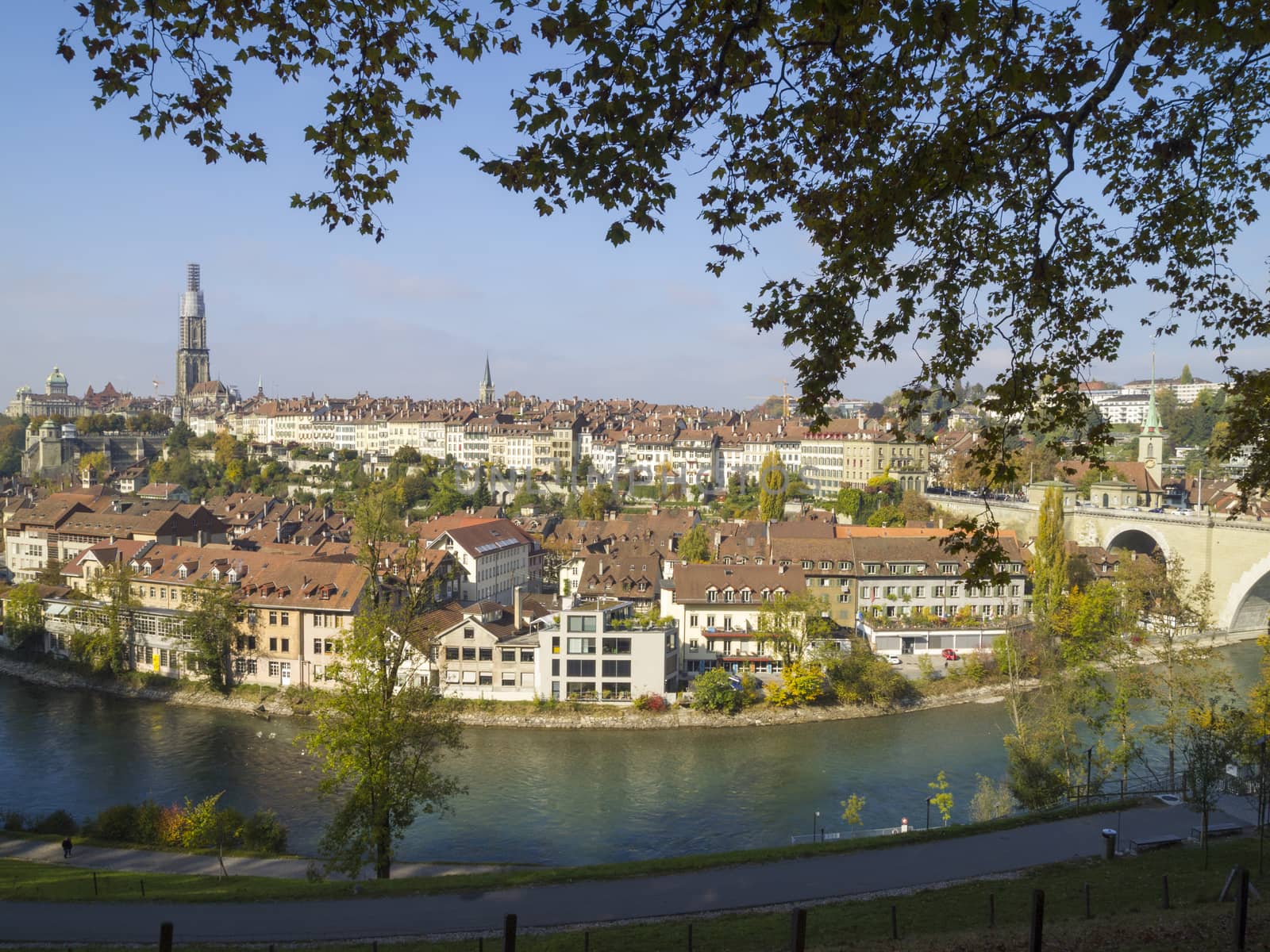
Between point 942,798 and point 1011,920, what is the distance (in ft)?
18.6

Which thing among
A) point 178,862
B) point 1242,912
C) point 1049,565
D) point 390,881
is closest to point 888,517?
point 1049,565

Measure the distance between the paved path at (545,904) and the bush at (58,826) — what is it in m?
3.95

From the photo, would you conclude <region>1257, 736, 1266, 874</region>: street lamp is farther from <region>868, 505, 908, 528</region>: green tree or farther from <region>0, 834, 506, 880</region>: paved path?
<region>868, 505, 908, 528</region>: green tree

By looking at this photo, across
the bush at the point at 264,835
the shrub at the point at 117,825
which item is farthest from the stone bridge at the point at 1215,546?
the shrub at the point at 117,825

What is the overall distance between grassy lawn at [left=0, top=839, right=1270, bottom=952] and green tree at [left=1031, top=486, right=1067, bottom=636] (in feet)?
39.2

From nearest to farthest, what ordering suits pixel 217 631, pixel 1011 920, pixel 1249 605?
1. pixel 1011 920
2. pixel 217 631
3. pixel 1249 605

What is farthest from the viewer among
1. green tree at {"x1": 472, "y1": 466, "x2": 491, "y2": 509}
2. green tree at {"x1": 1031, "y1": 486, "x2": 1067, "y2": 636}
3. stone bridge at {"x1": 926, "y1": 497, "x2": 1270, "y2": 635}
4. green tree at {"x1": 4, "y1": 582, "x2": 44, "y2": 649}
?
green tree at {"x1": 472, "y1": 466, "x2": 491, "y2": 509}

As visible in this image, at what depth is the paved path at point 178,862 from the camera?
359 inches

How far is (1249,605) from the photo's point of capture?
21906 millimetres

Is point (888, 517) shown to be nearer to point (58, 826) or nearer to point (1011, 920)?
point (58, 826)

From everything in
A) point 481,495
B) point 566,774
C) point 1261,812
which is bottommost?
point 566,774

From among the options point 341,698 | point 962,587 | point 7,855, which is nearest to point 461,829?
point 341,698

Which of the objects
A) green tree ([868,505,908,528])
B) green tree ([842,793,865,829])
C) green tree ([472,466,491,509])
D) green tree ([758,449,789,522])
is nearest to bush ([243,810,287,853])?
green tree ([842,793,865,829])

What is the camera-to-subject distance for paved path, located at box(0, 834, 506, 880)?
912 cm
